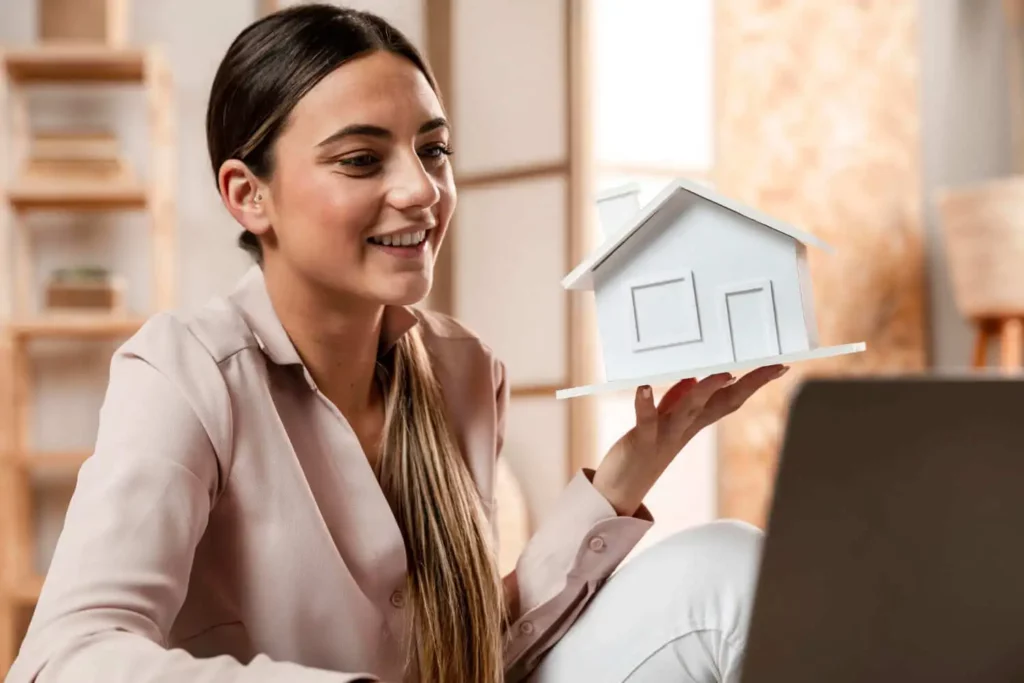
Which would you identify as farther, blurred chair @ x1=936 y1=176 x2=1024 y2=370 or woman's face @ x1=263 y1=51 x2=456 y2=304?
blurred chair @ x1=936 y1=176 x2=1024 y2=370

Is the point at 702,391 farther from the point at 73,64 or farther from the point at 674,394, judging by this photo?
the point at 73,64

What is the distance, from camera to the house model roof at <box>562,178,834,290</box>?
1098mm

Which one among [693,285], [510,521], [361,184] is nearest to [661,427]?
[693,285]

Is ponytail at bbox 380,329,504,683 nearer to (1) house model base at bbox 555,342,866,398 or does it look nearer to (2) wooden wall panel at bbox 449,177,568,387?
(1) house model base at bbox 555,342,866,398

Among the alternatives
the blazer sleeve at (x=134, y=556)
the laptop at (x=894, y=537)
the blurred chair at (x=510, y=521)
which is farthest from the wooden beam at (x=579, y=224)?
the laptop at (x=894, y=537)

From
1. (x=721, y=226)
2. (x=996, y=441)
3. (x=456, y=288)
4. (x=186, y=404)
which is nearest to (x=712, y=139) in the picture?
(x=456, y=288)

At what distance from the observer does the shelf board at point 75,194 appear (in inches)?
130

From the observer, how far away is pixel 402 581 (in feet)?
4.04

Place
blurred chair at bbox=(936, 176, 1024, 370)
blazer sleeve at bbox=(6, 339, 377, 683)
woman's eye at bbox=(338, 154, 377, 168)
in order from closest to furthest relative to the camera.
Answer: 1. blazer sleeve at bbox=(6, 339, 377, 683)
2. woman's eye at bbox=(338, 154, 377, 168)
3. blurred chair at bbox=(936, 176, 1024, 370)

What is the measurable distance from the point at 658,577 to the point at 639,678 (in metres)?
0.09

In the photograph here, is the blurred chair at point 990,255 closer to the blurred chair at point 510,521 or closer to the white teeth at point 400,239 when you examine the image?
the blurred chair at point 510,521

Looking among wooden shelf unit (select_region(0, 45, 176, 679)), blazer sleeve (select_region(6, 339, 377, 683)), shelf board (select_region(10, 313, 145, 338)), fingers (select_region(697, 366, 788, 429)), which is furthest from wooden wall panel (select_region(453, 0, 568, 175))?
blazer sleeve (select_region(6, 339, 377, 683))

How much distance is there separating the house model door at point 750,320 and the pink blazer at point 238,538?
0.24 metres

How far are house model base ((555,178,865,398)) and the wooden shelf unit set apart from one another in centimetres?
234
